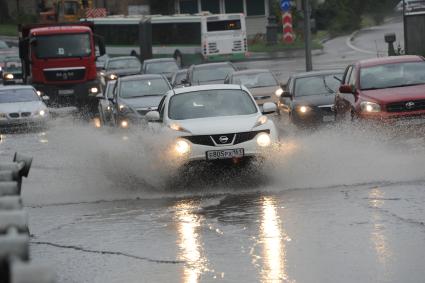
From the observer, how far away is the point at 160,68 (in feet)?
159

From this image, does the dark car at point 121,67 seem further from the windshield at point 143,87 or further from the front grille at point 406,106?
the front grille at point 406,106

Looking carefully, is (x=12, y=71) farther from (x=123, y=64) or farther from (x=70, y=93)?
(x=70, y=93)

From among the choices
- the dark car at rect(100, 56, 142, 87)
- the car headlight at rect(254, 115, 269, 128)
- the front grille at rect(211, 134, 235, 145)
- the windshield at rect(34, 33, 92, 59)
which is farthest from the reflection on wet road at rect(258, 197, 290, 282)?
the dark car at rect(100, 56, 142, 87)

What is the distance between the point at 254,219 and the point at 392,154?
6.15 metres

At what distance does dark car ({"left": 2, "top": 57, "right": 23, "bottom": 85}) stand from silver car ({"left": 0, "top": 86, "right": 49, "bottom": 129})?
28.8m

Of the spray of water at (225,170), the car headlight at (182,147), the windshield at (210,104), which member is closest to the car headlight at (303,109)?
the spray of water at (225,170)

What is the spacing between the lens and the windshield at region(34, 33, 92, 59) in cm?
4109

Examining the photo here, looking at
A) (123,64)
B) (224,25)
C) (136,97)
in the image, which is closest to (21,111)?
(136,97)

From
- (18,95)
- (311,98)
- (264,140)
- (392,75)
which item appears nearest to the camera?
(264,140)

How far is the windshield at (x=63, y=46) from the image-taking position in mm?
41094

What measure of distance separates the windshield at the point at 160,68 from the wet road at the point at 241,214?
26.7 m

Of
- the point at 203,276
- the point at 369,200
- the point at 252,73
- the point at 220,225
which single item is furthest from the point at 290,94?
the point at 203,276

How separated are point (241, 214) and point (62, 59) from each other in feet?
97.3

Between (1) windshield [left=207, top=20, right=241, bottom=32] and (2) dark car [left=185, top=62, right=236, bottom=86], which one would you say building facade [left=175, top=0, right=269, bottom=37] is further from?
(2) dark car [left=185, top=62, right=236, bottom=86]
